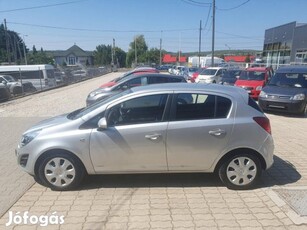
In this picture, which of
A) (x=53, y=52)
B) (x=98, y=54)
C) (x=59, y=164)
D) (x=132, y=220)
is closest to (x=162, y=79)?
(x=59, y=164)

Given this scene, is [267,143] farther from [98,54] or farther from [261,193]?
[98,54]

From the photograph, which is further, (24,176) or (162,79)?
(162,79)

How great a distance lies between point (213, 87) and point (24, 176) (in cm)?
343

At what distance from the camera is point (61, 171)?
415 centimetres

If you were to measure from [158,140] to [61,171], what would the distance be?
1473 millimetres

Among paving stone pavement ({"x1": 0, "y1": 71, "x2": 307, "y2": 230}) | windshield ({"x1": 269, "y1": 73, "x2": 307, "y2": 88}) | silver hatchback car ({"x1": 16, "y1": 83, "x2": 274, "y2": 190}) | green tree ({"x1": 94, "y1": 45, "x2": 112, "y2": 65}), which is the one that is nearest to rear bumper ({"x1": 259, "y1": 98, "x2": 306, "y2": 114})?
windshield ({"x1": 269, "y1": 73, "x2": 307, "y2": 88})

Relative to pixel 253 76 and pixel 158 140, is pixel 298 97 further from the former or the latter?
pixel 158 140

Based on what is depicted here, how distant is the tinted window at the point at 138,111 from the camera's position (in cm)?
410

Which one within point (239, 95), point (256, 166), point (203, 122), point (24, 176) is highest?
point (239, 95)

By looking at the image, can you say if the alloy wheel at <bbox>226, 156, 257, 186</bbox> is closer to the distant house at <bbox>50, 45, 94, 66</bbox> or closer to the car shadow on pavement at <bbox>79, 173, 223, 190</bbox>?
the car shadow on pavement at <bbox>79, 173, 223, 190</bbox>

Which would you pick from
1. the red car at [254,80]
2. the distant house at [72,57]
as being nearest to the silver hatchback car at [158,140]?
the red car at [254,80]

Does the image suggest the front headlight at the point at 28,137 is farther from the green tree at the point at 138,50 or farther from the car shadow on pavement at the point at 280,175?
the green tree at the point at 138,50

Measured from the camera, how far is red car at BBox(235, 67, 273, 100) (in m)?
13.8

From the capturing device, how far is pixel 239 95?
169 inches
